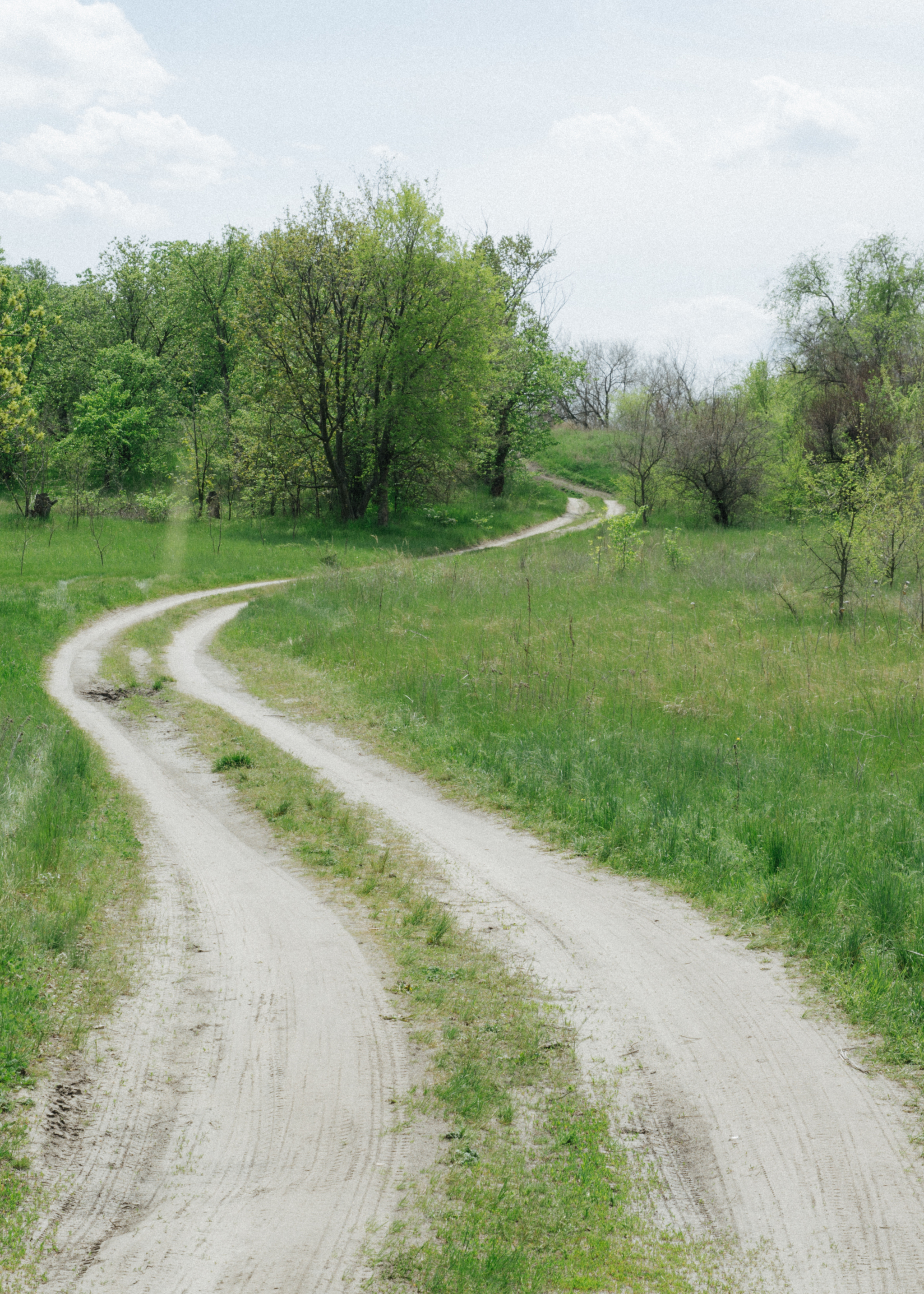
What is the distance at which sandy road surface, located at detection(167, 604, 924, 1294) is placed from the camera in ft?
11.9

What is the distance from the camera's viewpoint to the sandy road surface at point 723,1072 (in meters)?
3.62

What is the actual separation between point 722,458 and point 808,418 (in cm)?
408

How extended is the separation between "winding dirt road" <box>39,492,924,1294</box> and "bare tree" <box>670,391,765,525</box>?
37.4 m

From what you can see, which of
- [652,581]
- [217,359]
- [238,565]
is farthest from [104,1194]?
[217,359]

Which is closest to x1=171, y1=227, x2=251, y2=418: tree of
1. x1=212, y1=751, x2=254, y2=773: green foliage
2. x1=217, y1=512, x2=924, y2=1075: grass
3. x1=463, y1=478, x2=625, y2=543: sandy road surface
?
x1=463, y1=478, x2=625, y2=543: sandy road surface

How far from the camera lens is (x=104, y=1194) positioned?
381 centimetres

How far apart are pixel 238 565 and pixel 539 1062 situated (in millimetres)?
25316

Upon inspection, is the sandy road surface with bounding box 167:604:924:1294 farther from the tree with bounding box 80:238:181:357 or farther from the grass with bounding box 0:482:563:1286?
the tree with bounding box 80:238:181:357

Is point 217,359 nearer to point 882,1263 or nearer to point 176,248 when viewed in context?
point 176,248

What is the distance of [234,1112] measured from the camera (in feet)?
14.3

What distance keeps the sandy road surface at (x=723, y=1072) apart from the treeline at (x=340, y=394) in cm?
2178

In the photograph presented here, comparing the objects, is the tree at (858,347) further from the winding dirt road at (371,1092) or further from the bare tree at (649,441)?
the winding dirt road at (371,1092)

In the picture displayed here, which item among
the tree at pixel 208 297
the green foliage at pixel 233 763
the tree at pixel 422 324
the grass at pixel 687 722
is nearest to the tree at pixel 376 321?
the tree at pixel 422 324

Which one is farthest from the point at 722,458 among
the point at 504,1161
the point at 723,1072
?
the point at 504,1161
